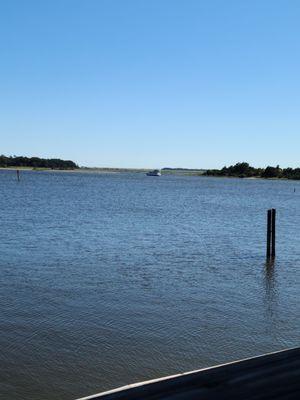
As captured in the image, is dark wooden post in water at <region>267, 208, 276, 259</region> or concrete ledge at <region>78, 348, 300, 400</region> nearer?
concrete ledge at <region>78, 348, 300, 400</region>

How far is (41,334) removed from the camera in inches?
494

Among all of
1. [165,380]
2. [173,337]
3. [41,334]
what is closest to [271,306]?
[173,337]

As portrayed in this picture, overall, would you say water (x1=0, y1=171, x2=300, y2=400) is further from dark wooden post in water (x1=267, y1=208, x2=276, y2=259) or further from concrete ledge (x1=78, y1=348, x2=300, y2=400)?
concrete ledge (x1=78, y1=348, x2=300, y2=400)

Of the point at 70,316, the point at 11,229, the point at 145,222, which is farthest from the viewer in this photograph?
the point at 145,222

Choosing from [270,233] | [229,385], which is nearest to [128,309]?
[229,385]

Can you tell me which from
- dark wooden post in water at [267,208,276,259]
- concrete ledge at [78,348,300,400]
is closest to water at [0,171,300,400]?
dark wooden post in water at [267,208,276,259]

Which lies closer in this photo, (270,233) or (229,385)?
(229,385)

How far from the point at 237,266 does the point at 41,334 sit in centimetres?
1303

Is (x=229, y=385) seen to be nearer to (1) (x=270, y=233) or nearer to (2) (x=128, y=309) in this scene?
(2) (x=128, y=309)

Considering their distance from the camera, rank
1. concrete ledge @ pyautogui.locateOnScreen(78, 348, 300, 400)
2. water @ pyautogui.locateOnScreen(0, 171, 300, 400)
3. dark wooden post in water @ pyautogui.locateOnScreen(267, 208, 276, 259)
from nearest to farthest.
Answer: concrete ledge @ pyautogui.locateOnScreen(78, 348, 300, 400) → water @ pyautogui.locateOnScreen(0, 171, 300, 400) → dark wooden post in water @ pyautogui.locateOnScreen(267, 208, 276, 259)

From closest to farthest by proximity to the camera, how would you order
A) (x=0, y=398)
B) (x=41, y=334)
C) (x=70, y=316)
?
1. (x=0, y=398)
2. (x=41, y=334)
3. (x=70, y=316)

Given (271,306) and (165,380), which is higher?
(165,380)

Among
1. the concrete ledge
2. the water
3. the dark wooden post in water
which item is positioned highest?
the concrete ledge

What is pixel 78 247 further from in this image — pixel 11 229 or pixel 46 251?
pixel 11 229
